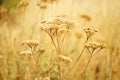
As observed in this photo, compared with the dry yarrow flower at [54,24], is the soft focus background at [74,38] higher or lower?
lower

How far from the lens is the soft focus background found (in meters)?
3.16

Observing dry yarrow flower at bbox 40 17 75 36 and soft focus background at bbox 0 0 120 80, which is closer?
dry yarrow flower at bbox 40 17 75 36

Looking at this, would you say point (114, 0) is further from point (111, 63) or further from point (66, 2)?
point (111, 63)

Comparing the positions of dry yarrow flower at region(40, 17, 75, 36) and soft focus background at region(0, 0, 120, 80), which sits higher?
dry yarrow flower at region(40, 17, 75, 36)

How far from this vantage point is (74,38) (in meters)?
4.32

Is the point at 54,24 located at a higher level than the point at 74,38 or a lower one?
higher

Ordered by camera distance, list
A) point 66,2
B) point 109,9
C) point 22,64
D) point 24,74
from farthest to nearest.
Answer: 1. point 66,2
2. point 109,9
3. point 22,64
4. point 24,74

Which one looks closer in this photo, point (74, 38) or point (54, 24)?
point (54, 24)

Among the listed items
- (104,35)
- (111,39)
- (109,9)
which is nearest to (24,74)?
(111,39)

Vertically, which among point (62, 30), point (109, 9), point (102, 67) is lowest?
point (102, 67)

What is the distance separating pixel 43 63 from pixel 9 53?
37 cm

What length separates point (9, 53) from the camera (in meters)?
3.43

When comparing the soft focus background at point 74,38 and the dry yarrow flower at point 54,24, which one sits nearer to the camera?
the dry yarrow flower at point 54,24

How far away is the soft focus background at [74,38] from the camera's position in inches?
125
